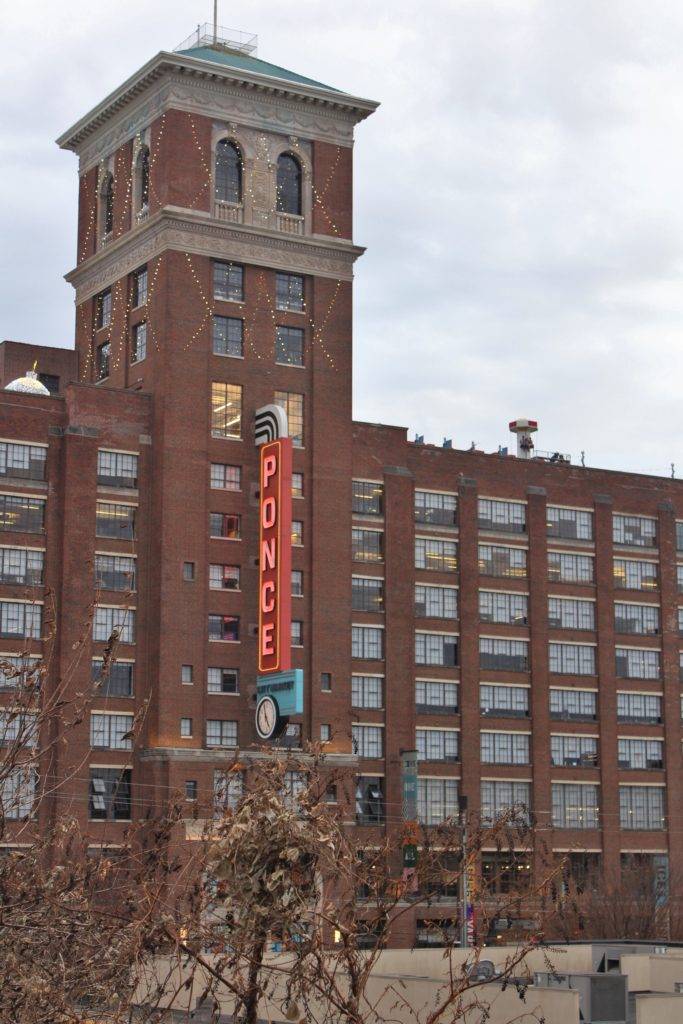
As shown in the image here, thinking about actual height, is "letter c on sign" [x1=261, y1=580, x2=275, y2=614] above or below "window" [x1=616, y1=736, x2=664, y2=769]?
above

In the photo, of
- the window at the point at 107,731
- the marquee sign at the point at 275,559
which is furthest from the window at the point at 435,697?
the window at the point at 107,731

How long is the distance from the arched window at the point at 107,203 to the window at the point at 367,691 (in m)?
29.2

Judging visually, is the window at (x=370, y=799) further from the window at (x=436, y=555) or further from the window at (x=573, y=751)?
the window at (x=573, y=751)

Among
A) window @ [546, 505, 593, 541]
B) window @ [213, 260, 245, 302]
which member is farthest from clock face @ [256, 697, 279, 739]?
window @ [546, 505, 593, 541]

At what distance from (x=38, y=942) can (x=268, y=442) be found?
6632 centimetres

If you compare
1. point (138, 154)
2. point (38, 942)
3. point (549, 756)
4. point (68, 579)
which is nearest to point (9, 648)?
point (68, 579)

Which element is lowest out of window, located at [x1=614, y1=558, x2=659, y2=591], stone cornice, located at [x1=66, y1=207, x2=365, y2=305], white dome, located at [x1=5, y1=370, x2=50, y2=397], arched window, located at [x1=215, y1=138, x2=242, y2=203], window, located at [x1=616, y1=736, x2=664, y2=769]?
window, located at [x1=616, y1=736, x2=664, y2=769]

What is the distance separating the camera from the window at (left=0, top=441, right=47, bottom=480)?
8381 cm

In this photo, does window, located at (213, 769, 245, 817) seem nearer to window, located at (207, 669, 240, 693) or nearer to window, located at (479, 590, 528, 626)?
window, located at (207, 669, 240, 693)

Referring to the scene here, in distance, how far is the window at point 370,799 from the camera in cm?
9088

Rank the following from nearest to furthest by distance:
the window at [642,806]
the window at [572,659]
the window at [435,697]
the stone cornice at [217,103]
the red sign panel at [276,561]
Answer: the red sign panel at [276,561]
the stone cornice at [217,103]
the window at [435,697]
the window at [572,659]
the window at [642,806]

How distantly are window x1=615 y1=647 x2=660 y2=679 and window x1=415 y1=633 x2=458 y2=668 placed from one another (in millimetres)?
12782

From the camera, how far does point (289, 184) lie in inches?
3632

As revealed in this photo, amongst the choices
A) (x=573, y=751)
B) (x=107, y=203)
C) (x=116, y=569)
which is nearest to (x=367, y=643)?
(x=116, y=569)
